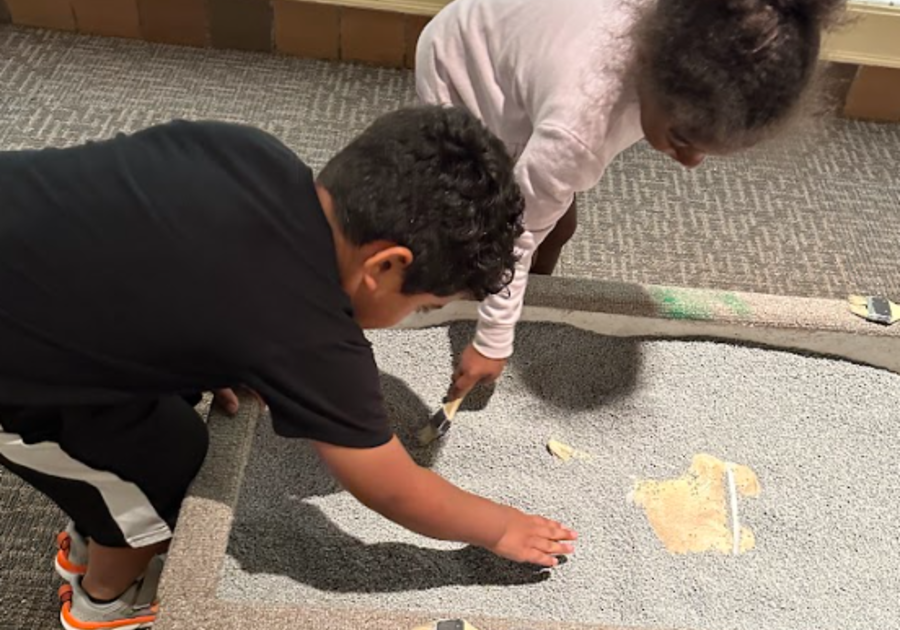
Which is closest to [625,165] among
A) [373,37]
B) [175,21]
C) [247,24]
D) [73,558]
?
[373,37]

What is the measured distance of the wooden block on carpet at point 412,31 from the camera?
6.06 ft

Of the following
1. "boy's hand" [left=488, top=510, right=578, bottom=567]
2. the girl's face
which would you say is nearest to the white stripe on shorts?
"boy's hand" [left=488, top=510, right=578, bottom=567]

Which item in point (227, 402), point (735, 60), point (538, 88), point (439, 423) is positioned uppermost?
point (735, 60)

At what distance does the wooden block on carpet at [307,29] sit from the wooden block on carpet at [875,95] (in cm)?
111

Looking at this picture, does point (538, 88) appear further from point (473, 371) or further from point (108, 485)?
point (108, 485)

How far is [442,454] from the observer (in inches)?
43.2

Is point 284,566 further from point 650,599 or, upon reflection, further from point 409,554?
point 650,599

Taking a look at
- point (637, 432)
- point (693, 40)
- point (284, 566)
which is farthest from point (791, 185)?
point (284, 566)

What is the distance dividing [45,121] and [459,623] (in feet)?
4.24

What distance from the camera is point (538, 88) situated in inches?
36.6

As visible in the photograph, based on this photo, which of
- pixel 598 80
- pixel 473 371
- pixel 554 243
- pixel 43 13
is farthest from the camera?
pixel 43 13

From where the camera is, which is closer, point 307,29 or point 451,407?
point 451,407

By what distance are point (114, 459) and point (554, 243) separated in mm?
751

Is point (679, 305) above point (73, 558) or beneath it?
above
